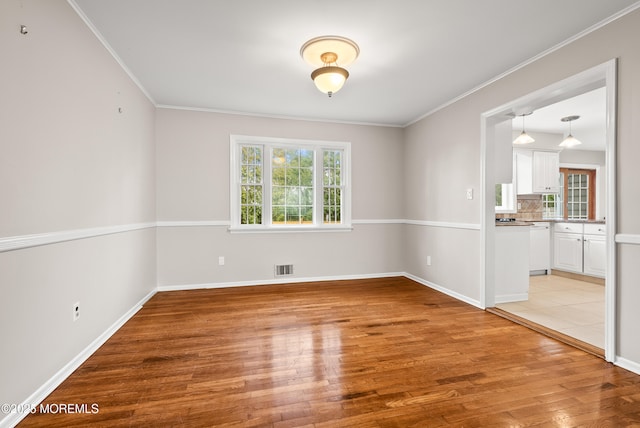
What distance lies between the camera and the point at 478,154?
3.59 m

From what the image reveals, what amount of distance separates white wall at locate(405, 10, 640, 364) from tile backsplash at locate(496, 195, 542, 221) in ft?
8.25

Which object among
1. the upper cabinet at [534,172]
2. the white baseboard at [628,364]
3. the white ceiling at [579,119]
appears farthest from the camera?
the upper cabinet at [534,172]

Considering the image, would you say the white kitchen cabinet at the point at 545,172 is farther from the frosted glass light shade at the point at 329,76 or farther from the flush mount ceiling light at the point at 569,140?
the frosted glass light shade at the point at 329,76

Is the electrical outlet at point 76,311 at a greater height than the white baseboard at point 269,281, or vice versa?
the electrical outlet at point 76,311

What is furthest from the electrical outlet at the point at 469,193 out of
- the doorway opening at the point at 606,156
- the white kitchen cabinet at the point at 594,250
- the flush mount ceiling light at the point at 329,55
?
the white kitchen cabinet at the point at 594,250

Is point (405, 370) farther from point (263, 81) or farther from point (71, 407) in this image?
point (263, 81)

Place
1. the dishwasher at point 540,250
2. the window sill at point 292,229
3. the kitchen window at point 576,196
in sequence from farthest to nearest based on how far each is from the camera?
the kitchen window at point 576,196 < the dishwasher at point 540,250 < the window sill at point 292,229

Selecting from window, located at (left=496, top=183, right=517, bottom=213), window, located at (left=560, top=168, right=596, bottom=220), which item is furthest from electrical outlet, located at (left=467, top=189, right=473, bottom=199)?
window, located at (left=560, top=168, right=596, bottom=220)

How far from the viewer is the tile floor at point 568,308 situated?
2883 millimetres

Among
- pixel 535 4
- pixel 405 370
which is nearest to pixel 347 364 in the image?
pixel 405 370

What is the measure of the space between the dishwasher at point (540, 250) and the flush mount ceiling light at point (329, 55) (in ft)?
16.1

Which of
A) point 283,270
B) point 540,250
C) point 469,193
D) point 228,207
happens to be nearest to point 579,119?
point 540,250

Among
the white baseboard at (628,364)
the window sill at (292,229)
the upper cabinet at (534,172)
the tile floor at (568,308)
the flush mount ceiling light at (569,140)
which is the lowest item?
the tile floor at (568,308)

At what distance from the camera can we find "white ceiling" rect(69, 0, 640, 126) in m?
2.16
